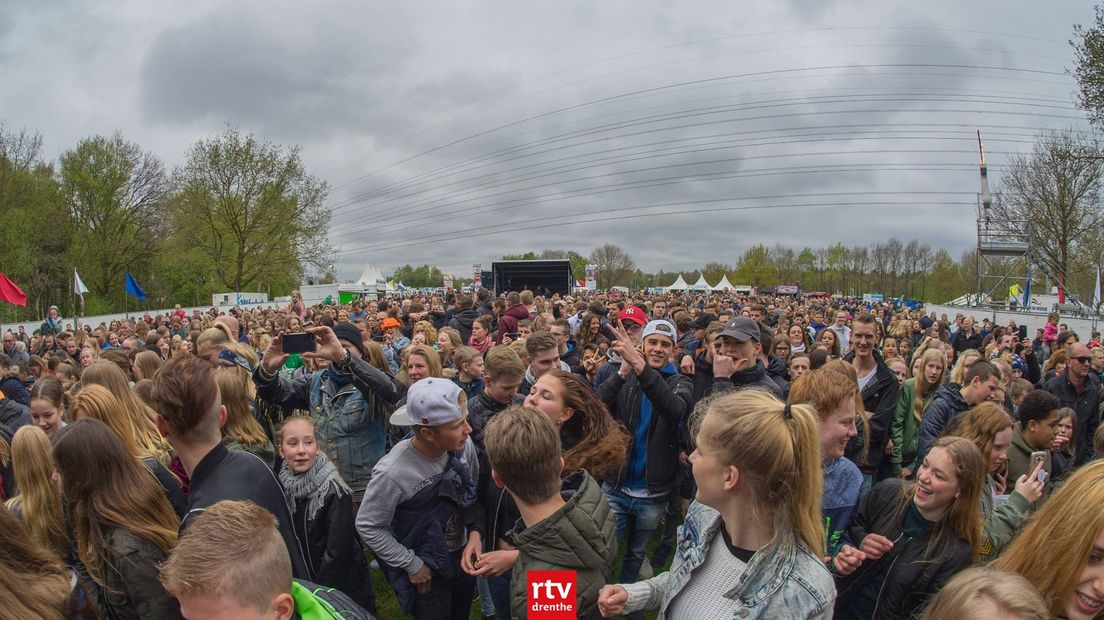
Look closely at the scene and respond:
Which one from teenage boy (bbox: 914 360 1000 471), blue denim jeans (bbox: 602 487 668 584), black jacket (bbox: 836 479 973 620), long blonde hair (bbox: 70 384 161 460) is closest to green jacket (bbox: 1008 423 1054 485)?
teenage boy (bbox: 914 360 1000 471)

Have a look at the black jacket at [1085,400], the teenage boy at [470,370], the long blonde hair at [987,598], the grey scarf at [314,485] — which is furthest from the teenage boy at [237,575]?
the black jacket at [1085,400]

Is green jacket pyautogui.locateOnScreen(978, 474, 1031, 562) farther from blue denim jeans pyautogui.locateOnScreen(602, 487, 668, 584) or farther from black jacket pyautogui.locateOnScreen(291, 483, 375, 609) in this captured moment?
black jacket pyautogui.locateOnScreen(291, 483, 375, 609)

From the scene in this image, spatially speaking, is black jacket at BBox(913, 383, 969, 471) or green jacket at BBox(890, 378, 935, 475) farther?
green jacket at BBox(890, 378, 935, 475)

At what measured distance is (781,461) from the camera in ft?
5.51

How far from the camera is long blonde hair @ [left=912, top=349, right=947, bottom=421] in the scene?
16.2ft

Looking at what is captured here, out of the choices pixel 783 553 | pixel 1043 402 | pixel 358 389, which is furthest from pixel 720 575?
pixel 1043 402

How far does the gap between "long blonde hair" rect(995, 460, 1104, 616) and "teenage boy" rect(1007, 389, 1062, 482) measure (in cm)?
252

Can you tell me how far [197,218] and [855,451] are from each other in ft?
144

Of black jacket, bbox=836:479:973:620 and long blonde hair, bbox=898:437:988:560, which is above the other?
long blonde hair, bbox=898:437:988:560

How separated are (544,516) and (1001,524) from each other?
217 centimetres

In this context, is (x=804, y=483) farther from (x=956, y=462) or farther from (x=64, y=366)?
(x=64, y=366)

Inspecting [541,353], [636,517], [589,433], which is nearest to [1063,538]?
[589,433]

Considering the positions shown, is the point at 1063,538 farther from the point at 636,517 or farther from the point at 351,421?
the point at 351,421

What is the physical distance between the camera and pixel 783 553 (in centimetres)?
165
